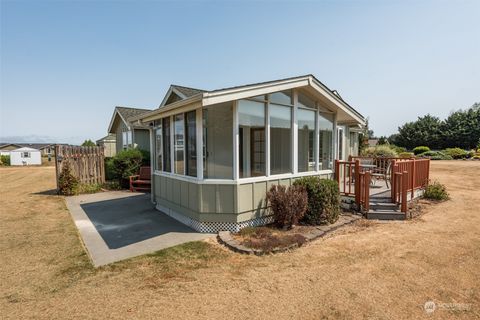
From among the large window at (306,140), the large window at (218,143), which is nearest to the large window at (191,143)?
the large window at (218,143)

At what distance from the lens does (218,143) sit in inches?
217

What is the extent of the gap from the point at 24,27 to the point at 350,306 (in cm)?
1278

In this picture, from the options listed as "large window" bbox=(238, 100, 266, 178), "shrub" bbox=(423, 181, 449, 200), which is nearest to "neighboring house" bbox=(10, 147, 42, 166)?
"large window" bbox=(238, 100, 266, 178)

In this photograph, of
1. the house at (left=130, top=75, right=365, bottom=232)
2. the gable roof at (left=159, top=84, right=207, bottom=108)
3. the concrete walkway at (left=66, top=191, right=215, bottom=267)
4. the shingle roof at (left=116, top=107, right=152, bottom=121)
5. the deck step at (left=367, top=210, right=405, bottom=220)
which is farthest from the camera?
the shingle roof at (left=116, top=107, right=152, bottom=121)

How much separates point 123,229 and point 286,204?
13.3 ft

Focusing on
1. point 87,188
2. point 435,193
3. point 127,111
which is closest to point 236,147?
point 435,193

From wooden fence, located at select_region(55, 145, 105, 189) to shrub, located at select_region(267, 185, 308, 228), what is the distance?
9.85 m

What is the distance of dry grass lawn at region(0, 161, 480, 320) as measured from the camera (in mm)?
2877

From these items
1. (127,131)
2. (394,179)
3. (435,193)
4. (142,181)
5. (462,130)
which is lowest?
(435,193)

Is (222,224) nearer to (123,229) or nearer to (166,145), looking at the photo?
(123,229)

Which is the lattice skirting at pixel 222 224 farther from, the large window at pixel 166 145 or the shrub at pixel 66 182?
the shrub at pixel 66 182

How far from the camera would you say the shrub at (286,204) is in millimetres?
5535

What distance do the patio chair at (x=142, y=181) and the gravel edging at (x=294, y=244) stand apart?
6932 mm

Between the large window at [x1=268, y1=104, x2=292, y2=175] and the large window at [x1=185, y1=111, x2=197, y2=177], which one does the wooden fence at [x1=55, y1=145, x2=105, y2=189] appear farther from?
the large window at [x1=268, y1=104, x2=292, y2=175]
